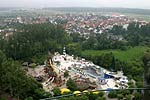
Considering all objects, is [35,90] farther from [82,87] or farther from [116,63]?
[116,63]

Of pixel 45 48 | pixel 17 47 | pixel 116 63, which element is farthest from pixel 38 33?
pixel 116 63

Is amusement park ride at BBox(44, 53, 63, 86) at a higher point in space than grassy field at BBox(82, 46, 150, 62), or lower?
higher

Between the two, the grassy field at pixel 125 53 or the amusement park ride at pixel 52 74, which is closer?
the amusement park ride at pixel 52 74

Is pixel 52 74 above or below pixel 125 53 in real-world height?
above

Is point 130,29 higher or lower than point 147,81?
lower

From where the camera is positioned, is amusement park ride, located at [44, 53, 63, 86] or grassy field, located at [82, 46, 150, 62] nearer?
amusement park ride, located at [44, 53, 63, 86]

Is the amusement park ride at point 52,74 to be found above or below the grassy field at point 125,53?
above

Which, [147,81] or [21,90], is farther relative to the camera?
[21,90]

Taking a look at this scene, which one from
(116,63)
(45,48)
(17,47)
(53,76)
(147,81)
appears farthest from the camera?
(45,48)

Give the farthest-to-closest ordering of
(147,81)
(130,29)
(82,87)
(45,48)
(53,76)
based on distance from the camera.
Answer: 1. (130,29)
2. (45,48)
3. (53,76)
4. (82,87)
5. (147,81)

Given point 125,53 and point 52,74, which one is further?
point 125,53
